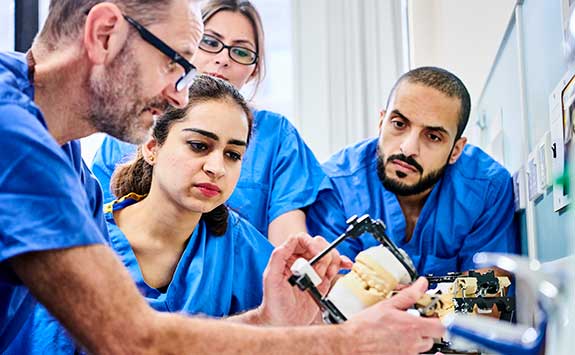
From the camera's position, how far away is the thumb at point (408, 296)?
102cm

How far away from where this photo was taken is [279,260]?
4.48ft

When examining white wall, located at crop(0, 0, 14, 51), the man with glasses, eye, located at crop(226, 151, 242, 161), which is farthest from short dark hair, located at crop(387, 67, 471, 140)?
white wall, located at crop(0, 0, 14, 51)

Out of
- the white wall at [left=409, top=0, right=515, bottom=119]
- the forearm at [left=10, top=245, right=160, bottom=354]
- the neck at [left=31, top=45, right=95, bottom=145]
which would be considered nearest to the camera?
the forearm at [left=10, top=245, right=160, bottom=354]

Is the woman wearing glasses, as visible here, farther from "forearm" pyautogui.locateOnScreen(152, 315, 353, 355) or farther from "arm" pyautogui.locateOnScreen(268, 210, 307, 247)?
"forearm" pyautogui.locateOnScreen(152, 315, 353, 355)

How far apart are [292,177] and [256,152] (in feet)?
0.39

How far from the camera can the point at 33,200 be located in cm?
91

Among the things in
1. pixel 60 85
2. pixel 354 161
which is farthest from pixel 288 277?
pixel 354 161

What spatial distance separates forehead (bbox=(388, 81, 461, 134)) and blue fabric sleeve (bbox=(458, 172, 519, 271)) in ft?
0.66

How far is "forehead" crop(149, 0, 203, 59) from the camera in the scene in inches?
46.1

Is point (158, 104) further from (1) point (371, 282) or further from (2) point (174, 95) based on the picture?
(1) point (371, 282)

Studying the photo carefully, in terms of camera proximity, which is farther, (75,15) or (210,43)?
(210,43)

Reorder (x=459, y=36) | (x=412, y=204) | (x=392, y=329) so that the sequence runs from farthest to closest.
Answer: (x=459, y=36)
(x=412, y=204)
(x=392, y=329)

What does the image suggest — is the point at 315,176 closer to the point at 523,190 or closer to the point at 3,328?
the point at 523,190

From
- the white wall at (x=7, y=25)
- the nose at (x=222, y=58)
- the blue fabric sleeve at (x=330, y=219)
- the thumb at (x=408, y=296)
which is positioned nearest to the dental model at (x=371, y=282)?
the thumb at (x=408, y=296)
